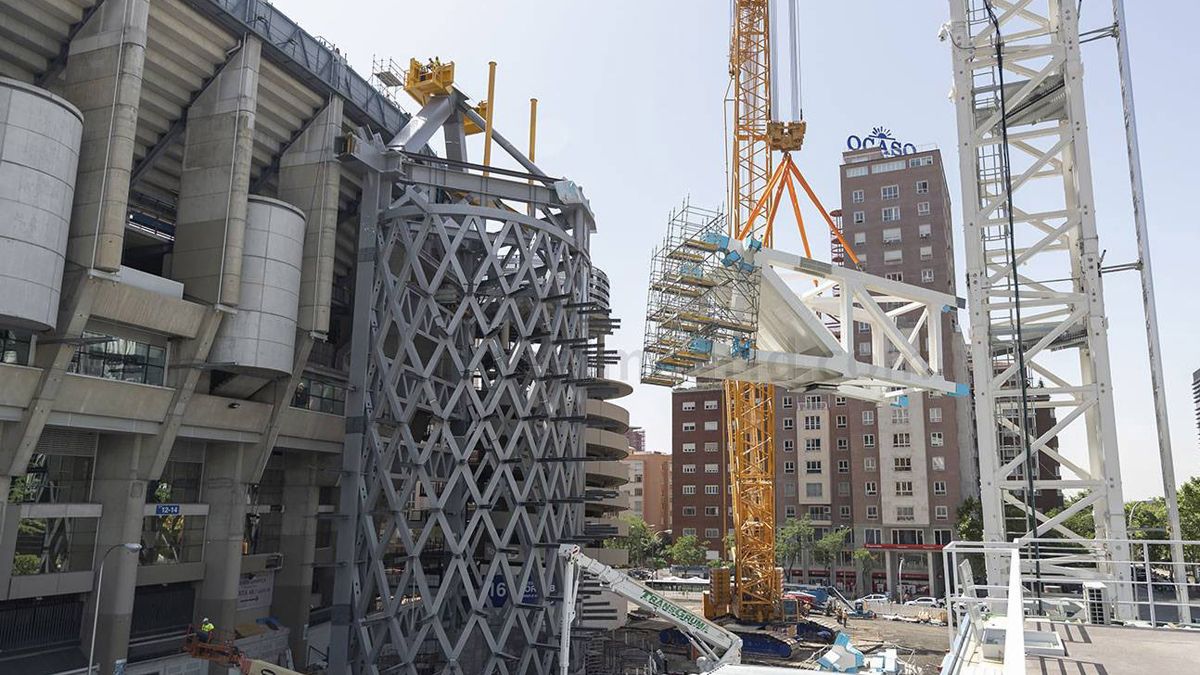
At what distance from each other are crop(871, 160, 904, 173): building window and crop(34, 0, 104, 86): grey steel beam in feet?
284

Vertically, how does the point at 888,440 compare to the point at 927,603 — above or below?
above

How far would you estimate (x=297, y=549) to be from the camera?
147 ft

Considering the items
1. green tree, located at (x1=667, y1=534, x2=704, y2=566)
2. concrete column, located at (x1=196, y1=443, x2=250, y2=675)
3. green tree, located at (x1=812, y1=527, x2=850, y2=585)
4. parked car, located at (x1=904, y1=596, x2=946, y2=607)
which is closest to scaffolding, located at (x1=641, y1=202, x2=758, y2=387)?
concrete column, located at (x1=196, y1=443, x2=250, y2=675)

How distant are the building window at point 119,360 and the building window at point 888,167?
86.1 metres

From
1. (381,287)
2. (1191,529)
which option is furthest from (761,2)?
(1191,529)

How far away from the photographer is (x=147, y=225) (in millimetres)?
45156

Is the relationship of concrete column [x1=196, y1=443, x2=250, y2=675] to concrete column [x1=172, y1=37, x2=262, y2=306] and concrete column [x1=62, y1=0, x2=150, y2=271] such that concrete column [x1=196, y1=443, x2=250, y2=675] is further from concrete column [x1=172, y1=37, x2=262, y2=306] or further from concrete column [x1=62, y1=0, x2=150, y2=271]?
concrete column [x1=62, y1=0, x2=150, y2=271]

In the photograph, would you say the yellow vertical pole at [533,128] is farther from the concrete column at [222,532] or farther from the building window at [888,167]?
the building window at [888,167]

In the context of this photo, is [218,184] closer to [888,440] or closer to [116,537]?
[116,537]

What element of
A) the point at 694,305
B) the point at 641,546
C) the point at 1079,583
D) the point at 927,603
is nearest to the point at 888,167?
the point at 927,603

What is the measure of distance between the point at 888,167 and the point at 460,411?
75984 millimetres

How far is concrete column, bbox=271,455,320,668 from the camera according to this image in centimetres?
4422

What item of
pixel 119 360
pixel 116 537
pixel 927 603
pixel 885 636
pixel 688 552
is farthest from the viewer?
pixel 688 552

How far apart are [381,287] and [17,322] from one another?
15.4 m
